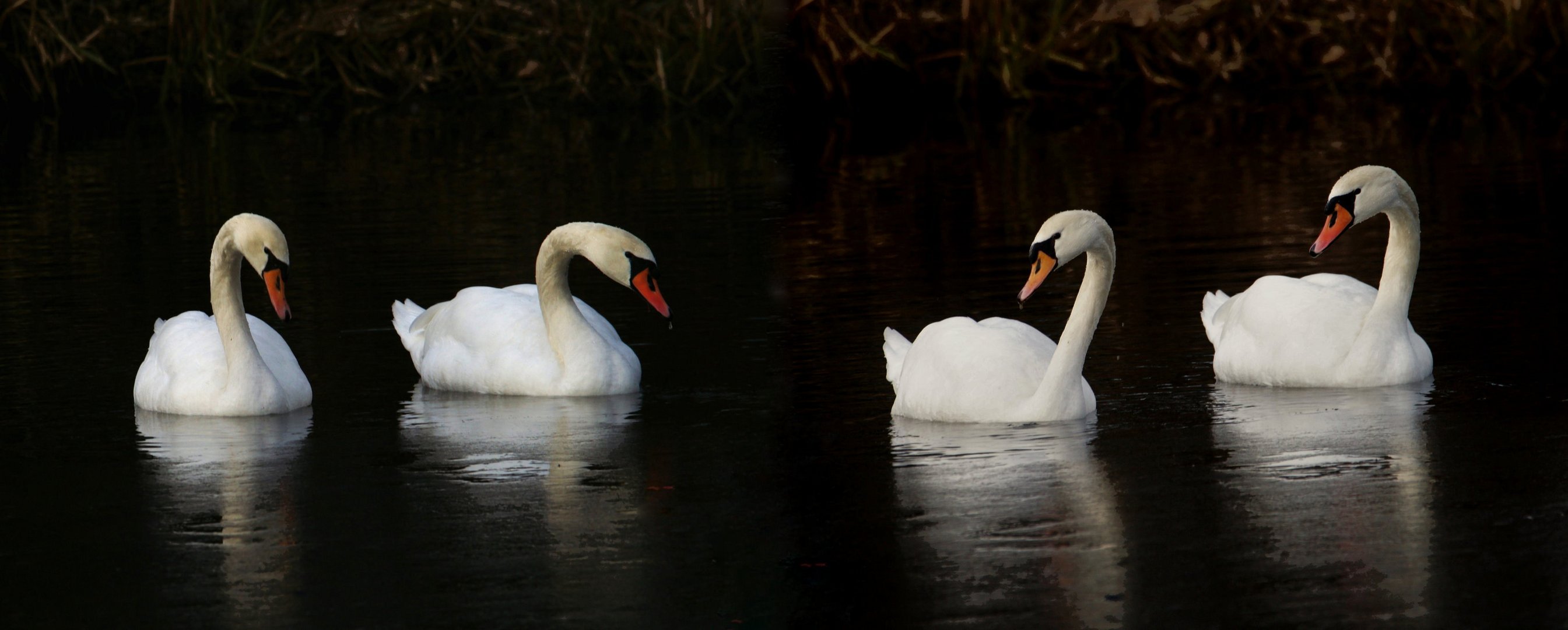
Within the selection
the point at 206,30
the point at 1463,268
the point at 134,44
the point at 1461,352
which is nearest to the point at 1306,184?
the point at 1463,268

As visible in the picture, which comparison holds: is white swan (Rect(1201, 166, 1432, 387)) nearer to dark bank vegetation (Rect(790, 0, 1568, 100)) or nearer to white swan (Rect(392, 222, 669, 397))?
white swan (Rect(392, 222, 669, 397))

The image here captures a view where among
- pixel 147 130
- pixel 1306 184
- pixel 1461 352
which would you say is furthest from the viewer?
pixel 147 130

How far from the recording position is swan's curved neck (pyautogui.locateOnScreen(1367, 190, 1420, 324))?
9.18 metres

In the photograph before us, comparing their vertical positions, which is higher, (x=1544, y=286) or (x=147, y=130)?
(x=147, y=130)

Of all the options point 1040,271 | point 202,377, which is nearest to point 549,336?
point 202,377

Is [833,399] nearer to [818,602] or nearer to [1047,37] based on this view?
[818,602]

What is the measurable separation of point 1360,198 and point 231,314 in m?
4.64

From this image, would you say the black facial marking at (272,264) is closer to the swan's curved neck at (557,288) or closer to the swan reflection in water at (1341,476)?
the swan's curved neck at (557,288)

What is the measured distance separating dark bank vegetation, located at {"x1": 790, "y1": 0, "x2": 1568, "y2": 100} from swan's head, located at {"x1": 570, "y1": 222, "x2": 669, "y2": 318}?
1492cm

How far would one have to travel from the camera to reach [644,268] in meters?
9.69

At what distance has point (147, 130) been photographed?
1076 inches

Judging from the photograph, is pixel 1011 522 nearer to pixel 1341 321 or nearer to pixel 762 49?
pixel 1341 321

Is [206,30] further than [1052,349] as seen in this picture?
Yes

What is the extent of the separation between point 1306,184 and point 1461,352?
7672 millimetres
